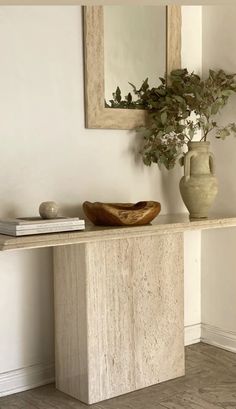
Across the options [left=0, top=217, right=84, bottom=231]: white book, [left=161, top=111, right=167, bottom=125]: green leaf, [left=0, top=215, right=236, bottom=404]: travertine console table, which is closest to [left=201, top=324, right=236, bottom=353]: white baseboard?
[left=0, top=215, right=236, bottom=404]: travertine console table

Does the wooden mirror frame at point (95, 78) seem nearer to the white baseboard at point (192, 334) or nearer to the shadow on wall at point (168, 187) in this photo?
the shadow on wall at point (168, 187)

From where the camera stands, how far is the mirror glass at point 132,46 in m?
2.68

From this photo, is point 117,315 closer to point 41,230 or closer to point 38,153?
point 41,230

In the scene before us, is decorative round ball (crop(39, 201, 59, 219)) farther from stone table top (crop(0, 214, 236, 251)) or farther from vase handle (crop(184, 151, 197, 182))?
vase handle (crop(184, 151, 197, 182))

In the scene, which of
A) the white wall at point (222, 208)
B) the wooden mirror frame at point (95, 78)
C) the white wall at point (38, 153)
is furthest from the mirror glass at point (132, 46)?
the white wall at point (222, 208)

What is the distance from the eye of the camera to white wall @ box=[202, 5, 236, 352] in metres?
2.93

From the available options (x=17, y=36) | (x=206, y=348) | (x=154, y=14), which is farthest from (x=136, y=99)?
(x=206, y=348)

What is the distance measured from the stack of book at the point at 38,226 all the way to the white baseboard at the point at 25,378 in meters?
0.74

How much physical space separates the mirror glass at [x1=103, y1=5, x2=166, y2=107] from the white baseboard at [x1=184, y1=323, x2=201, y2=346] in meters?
1.32

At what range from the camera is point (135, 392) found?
2.44 metres

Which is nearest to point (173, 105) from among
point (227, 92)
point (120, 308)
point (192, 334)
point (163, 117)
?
point (163, 117)

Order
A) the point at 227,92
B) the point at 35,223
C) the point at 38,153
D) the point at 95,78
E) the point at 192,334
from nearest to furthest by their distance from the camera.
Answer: the point at 35,223, the point at 38,153, the point at 95,78, the point at 227,92, the point at 192,334

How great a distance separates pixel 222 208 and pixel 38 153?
3.50 ft

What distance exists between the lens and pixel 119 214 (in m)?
2.26
